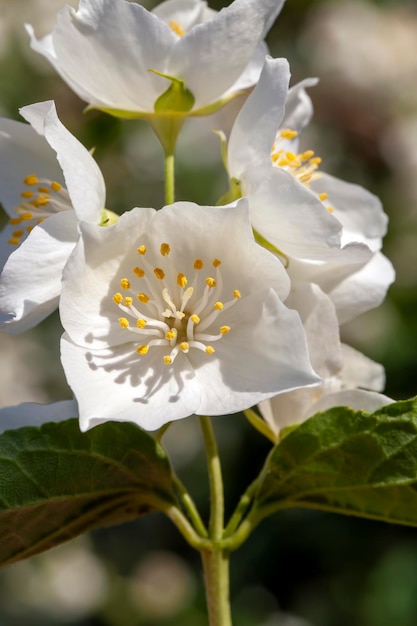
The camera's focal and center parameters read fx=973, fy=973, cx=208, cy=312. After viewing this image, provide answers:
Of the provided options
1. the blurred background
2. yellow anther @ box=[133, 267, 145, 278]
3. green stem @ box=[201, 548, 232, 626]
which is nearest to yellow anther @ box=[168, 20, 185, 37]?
yellow anther @ box=[133, 267, 145, 278]

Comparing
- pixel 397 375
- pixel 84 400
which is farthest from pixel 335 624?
pixel 84 400

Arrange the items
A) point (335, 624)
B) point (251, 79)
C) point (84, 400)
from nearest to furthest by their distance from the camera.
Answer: point (84, 400) < point (251, 79) < point (335, 624)

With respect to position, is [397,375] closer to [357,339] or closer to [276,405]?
[357,339]

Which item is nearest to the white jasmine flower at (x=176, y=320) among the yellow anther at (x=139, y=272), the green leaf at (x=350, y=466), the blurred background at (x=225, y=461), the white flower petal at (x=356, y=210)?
the yellow anther at (x=139, y=272)

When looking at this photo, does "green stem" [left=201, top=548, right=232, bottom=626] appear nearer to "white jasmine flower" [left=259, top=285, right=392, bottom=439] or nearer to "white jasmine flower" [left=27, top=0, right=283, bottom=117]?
"white jasmine flower" [left=259, top=285, right=392, bottom=439]

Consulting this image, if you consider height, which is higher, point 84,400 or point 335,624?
point 84,400

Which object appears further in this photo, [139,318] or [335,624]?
[335,624]

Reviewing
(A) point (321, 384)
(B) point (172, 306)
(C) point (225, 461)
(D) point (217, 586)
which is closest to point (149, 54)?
(B) point (172, 306)
